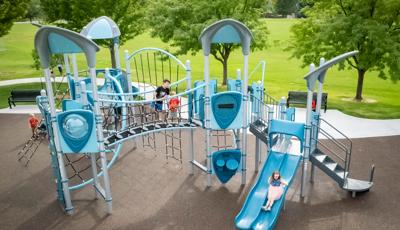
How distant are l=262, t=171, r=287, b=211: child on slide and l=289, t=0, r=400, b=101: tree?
9.69 meters

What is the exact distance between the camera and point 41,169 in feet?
43.1

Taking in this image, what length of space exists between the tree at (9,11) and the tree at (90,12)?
1298 mm

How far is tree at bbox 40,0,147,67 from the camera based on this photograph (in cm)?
2089

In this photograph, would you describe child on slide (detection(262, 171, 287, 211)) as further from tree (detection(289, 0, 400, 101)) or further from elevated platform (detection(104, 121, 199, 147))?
tree (detection(289, 0, 400, 101))

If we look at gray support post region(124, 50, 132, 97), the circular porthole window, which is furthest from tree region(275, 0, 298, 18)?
the circular porthole window

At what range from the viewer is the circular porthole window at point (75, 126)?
9508mm

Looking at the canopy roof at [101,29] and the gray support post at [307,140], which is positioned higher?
the canopy roof at [101,29]

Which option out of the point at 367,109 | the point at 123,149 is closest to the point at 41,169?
the point at 123,149

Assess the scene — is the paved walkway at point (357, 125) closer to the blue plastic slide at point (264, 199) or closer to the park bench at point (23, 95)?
the blue plastic slide at point (264, 199)

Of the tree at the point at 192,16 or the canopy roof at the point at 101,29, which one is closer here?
the canopy roof at the point at 101,29

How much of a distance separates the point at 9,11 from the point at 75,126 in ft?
48.9

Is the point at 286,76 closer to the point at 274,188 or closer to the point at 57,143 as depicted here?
the point at 274,188

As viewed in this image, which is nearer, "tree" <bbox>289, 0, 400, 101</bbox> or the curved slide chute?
the curved slide chute

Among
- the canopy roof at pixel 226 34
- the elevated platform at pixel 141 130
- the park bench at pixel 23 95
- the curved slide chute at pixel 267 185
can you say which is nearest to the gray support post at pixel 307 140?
the curved slide chute at pixel 267 185
